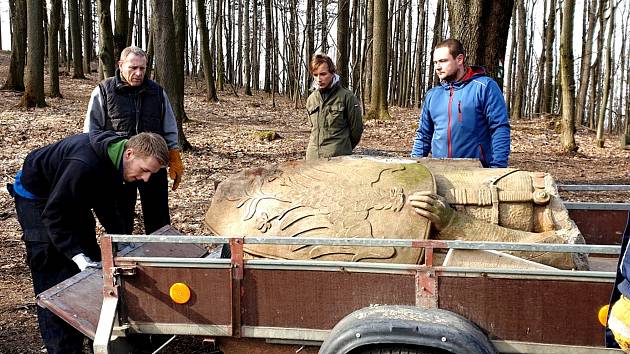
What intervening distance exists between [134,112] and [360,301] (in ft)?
8.71

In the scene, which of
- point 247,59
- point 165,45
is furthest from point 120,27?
point 247,59

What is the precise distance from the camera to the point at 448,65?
4.16m

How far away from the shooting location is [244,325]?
2.83 meters

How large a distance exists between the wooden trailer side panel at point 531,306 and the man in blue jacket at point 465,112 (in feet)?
5.63

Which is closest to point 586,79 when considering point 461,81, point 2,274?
point 461,81

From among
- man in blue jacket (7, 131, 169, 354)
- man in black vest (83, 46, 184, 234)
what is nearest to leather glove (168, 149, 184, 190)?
man in black vest (83, 46, 184, 234)

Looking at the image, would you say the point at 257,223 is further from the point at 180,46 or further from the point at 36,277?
the point at 180,46

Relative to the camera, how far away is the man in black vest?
446cm

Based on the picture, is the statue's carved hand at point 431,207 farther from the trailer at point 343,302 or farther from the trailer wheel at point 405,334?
the trailer wheel at point 405,334

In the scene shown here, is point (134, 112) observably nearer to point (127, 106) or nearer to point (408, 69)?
point (127, 106)

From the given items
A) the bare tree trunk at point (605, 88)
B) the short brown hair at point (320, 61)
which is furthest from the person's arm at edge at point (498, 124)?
the bare tree trunk at point (605, 88)

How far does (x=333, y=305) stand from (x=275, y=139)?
32.7 feet

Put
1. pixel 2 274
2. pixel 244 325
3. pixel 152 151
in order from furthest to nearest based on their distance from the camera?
pixel 2 274
pixel 152 151
pixel 244 325

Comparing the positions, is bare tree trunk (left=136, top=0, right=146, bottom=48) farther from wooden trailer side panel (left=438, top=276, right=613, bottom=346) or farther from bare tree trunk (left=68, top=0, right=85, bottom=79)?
wooden trailer side panel (left=438, top=276, right=613, bottom=346)
